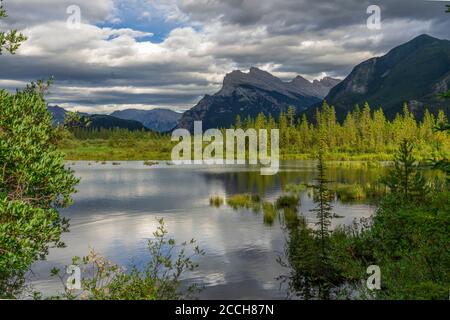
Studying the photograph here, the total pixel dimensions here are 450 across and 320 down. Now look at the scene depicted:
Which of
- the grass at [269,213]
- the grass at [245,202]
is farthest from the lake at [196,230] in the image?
the grass at [245,202]

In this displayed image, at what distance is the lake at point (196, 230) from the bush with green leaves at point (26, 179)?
1382 cm

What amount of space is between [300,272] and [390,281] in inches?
449

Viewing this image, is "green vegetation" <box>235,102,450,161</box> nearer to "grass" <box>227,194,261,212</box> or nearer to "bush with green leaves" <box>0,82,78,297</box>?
"grass" <box>227,194,261,212</box>

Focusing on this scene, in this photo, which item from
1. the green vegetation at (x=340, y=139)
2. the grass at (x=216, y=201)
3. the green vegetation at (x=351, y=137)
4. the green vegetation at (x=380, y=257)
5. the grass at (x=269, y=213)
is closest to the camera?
the green vegetation at (x=380, y=257)

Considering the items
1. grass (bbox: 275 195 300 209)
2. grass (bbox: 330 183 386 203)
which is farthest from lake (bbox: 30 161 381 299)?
grass (bbox: 330 183 386 203)

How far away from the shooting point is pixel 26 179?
1224 cm

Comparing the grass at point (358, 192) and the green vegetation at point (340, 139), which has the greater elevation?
the green vegetation at point (340, 139)

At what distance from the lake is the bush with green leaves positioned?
1382cm

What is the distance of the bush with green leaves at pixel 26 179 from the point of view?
36.1 feet

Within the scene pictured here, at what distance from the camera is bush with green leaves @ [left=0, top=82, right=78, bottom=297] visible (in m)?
11.0

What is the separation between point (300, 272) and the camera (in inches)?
1102

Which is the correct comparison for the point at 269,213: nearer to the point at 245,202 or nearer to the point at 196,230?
the point at 245,202

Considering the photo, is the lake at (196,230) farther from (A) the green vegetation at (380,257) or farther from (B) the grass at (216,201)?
(A) the green vegetation at (380,257)
